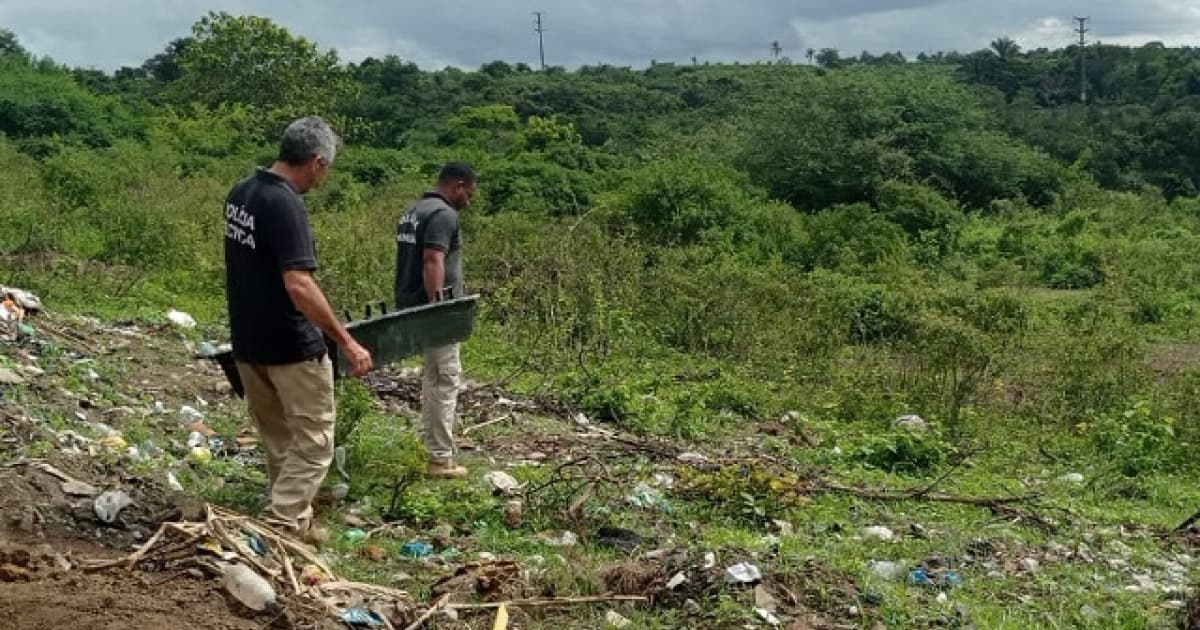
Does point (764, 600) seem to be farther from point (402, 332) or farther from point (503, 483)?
point (402, 332)

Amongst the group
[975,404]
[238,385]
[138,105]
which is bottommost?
[975,404]

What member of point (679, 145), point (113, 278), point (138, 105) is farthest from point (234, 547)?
point (138, 105)

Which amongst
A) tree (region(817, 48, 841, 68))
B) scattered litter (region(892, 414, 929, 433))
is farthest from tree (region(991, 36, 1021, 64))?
scattered litter (region(892, 414, 929, 433))

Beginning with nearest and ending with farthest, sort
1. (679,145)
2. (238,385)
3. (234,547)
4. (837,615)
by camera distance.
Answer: (234,547) → (837,615) → (238,385) → (679,145)

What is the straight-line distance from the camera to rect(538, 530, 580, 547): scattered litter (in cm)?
543

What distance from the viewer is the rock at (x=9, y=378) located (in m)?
6.32

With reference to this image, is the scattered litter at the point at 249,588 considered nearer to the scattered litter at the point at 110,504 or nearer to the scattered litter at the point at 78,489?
the scattered litter at the point at 110,504

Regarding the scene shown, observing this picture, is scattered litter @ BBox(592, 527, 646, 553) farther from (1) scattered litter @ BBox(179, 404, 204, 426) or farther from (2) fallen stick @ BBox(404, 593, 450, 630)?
(1) scattered litter @ BBox(179, 404, 204, 426)

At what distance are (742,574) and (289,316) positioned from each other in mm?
1981

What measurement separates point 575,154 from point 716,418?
1855 centimetres

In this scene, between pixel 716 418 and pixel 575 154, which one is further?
pixel 575 154

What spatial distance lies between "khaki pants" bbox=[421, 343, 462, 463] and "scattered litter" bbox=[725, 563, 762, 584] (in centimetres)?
206

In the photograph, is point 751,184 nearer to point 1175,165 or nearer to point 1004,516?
point 1175,165

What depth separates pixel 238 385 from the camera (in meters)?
5.19
